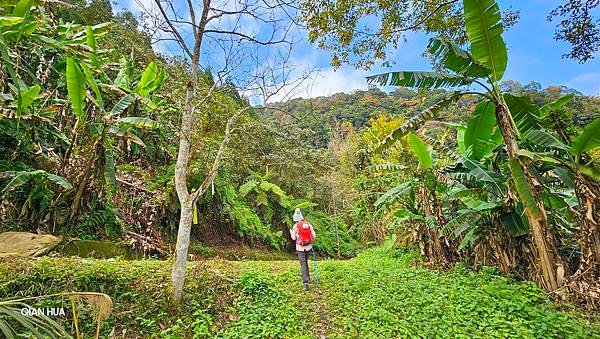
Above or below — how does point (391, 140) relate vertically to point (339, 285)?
above

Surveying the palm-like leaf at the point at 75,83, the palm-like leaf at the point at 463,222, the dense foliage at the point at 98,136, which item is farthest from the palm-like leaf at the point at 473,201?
the palm-like leaf at the point at 75,83

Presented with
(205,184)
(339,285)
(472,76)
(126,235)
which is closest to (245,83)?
→ (205,184)

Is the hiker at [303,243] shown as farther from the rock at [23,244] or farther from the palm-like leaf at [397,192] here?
the rock at [23,244]

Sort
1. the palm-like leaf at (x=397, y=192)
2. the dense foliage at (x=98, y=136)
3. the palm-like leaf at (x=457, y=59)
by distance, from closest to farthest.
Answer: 1. the palm-like leaf at (x=457, y=59)
2. the dense foliage at (x=98, y=136)
3. the palm-like leaf at (x=397, y=192)

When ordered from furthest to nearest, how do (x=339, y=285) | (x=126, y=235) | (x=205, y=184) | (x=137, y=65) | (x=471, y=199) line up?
(x=137, y=65)
(x=126, y=235)
(x=339, y=285)
(x=471, y=199)
(x=205, y=184)

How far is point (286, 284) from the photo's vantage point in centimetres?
582

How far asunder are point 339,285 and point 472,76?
403 cm

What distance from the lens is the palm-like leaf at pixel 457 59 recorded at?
14.1 feet

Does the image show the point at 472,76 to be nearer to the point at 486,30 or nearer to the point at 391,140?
the point at 486,30

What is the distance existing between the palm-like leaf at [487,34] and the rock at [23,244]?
670 centimetres

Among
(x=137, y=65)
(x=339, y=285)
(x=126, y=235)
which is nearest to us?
(x=339, y=285)

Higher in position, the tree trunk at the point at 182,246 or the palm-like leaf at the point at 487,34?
the palm-like leaf at the point at 487,34

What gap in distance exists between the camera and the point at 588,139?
3930 millimetres

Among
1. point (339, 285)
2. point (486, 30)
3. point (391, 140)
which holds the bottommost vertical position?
point (339, 285)
